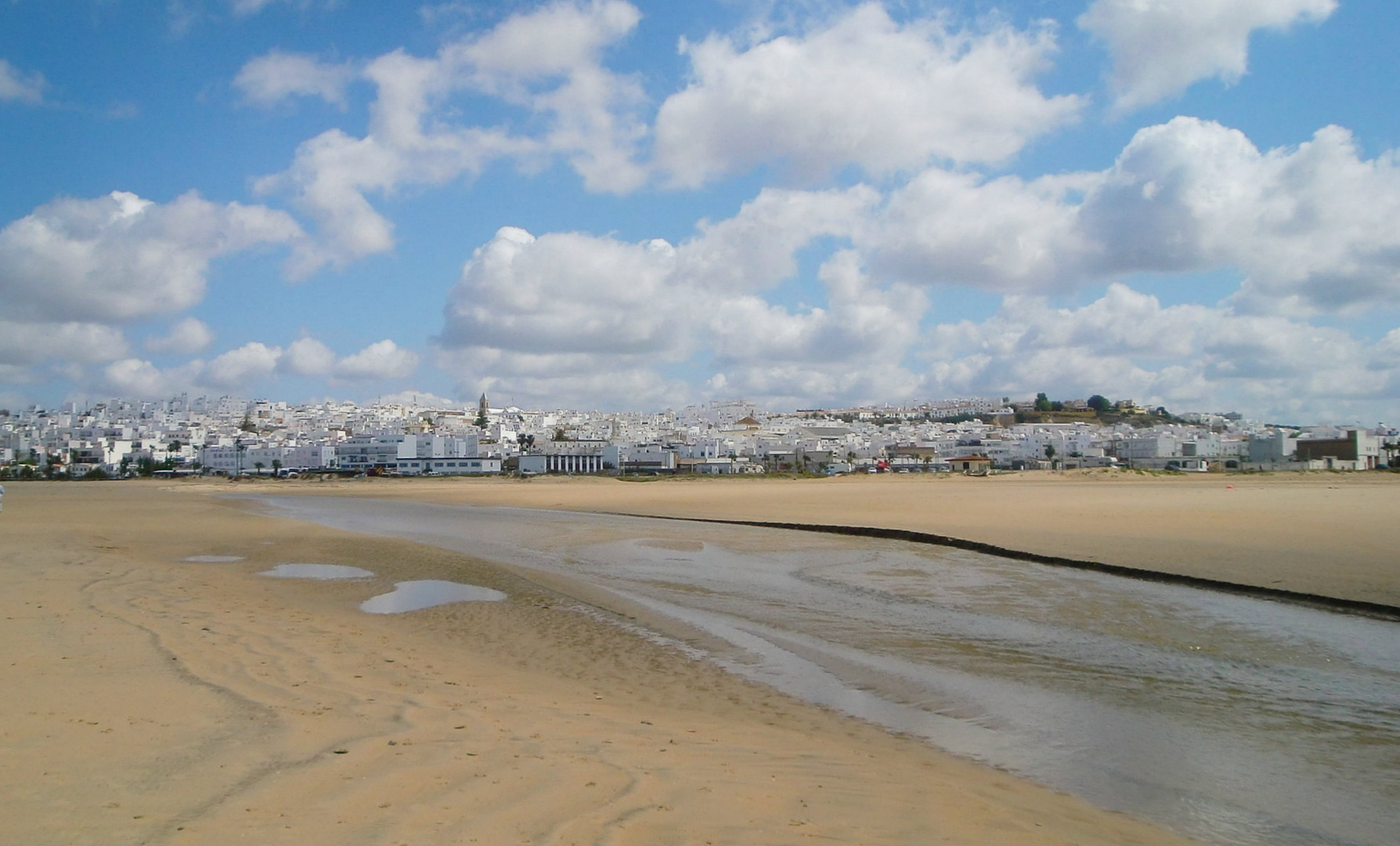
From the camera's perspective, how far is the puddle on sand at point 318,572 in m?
13.9

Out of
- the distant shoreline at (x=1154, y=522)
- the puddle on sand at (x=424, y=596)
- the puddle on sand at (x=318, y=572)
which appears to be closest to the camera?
the puddle on sand at (x=424, y=596)

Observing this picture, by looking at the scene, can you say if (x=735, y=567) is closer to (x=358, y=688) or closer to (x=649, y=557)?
(x=649, y=557)

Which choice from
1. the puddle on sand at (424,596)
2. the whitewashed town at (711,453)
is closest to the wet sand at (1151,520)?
the puddle on sand at (424,596)

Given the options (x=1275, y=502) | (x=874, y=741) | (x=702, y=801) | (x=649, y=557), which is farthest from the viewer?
(x=1275, y=502)

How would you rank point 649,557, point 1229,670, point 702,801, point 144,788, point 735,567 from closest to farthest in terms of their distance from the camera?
point 144,788, point 702,801, point 1229,670, point 735,567, point 649,557

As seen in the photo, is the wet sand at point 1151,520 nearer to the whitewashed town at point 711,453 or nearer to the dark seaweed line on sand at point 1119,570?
the dark seaweed line on sand at point 1119,570

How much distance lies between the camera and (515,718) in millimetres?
5445

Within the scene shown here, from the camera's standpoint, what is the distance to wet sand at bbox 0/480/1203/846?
11.5 feet

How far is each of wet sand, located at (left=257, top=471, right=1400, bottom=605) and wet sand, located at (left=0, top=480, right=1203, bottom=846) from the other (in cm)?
989

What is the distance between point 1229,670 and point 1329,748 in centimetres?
218

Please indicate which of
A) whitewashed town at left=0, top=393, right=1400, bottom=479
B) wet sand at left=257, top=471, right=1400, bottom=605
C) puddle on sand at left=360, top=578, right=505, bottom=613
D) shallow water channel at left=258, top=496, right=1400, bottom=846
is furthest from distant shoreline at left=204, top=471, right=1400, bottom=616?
whitewashed town at left=0, top=393, right=1400, bottom=479

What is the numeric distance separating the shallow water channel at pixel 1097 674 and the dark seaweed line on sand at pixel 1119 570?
0.39m

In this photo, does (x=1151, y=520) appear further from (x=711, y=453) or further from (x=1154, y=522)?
(x=711, y=453)

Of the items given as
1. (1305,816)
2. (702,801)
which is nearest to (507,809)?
(702,801)
